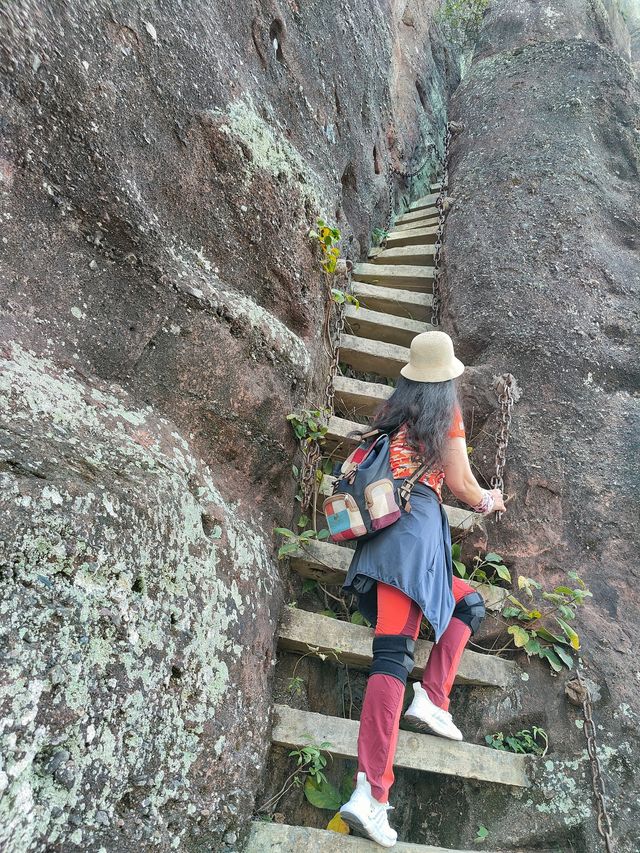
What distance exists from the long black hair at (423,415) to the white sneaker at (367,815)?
52.8 inches

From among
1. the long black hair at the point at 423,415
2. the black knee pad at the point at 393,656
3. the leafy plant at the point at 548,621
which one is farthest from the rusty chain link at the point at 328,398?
the leafy plant at the point at 548,621

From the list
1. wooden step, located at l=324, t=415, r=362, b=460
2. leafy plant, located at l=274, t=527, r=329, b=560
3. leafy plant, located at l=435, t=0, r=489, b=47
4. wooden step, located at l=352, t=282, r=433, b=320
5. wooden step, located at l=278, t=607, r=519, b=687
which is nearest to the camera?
wooden step, located at l=278, t=607, r=519, b=687

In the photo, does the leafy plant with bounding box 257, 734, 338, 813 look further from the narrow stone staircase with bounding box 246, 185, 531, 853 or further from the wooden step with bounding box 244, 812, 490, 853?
the wooden step with bounding box 244, 812, 490, 853

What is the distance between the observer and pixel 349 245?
17.5 ft

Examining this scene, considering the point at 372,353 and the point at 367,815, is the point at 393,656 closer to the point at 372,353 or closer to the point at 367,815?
the point at 367,815

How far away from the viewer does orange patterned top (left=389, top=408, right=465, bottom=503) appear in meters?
2.79

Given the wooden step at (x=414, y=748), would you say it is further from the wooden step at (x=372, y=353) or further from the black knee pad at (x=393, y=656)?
the wooden step at (x=372, y=353)

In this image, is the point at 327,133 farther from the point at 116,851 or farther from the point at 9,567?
the point at 116,851

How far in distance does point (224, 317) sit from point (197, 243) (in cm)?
41

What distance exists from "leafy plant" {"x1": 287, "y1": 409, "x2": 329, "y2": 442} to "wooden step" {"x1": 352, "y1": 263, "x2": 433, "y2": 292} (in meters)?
2.26

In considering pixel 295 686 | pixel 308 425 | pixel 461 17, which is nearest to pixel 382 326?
pixel 308 425

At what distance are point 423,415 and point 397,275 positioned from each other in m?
2.80

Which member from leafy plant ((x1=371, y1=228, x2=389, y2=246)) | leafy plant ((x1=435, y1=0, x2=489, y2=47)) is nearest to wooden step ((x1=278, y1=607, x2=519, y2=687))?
leafy plant ((x1=371, y1=228, x2=389, y2=246))

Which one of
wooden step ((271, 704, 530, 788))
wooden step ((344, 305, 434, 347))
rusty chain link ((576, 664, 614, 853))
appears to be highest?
wooden step ((344, 305, 434, 347))
